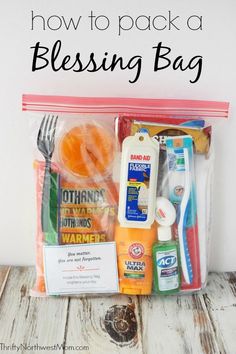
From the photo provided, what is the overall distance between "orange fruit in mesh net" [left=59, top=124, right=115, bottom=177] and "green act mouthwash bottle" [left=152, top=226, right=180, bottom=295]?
149 mm

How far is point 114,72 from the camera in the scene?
917 millimetres

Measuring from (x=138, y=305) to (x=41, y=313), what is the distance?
6.5 inches

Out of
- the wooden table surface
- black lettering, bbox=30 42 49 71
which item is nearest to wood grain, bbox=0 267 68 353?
the wooden table surface

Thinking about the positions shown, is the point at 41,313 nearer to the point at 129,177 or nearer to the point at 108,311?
the point at 108,311

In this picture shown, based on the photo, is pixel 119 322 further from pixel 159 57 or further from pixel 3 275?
pixel 159 57

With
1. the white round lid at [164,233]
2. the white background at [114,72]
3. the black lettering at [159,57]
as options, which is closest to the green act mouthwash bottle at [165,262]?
the white round lid at [164,233]

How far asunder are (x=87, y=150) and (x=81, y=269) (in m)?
0.21

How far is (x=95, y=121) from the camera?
0.91m

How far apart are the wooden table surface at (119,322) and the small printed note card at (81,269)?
0.02m

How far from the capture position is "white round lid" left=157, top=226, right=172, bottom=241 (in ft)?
2.96

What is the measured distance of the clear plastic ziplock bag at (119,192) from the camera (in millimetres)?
894

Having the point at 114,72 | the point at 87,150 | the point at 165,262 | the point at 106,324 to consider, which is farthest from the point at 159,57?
the point at 106,324

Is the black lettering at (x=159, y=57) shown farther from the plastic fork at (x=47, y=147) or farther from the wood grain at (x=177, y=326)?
the wood grain at (x=177, y=326)

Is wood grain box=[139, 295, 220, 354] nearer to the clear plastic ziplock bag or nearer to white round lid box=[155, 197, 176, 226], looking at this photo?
the clear plastic ziplock bag
